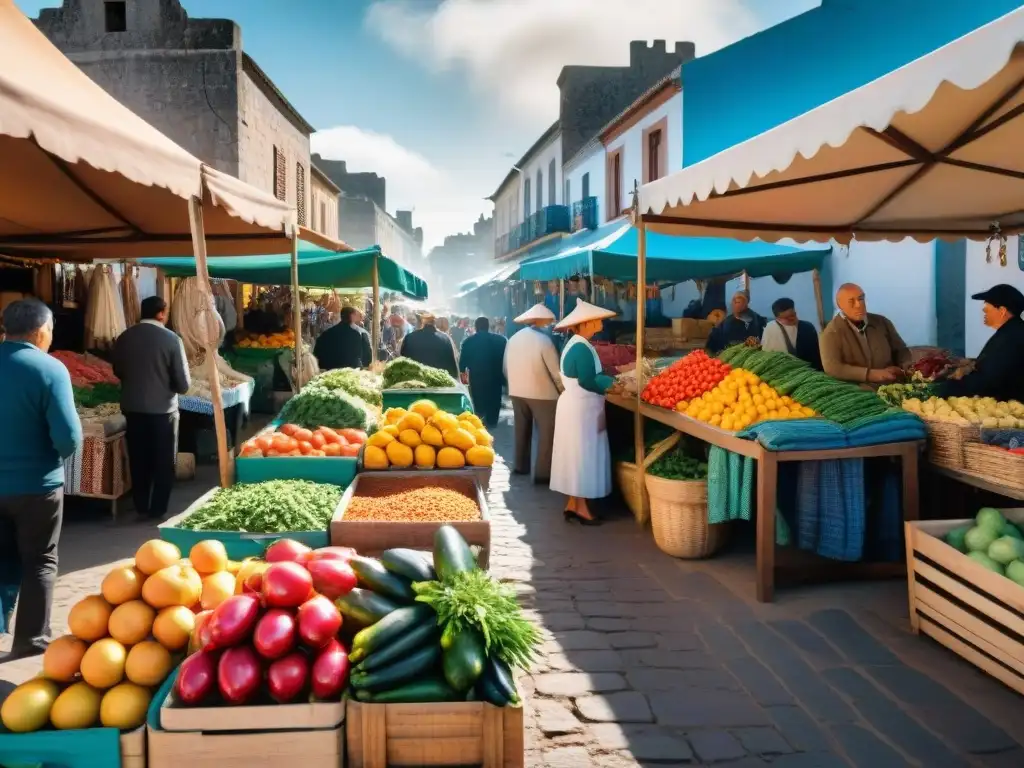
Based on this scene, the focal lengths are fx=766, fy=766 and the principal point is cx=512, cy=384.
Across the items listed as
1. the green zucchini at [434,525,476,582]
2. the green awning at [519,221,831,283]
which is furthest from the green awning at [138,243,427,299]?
the green zucchini at [434,525,476,582]

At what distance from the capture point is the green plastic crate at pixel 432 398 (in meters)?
7.52

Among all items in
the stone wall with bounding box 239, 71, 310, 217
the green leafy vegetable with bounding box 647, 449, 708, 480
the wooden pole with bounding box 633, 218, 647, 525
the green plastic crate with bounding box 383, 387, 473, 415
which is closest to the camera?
the green leafy vegetable with bounding box 647, 449, 708, 480

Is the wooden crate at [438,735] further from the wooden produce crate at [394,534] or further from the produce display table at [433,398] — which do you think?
the produce display table at [433,398]

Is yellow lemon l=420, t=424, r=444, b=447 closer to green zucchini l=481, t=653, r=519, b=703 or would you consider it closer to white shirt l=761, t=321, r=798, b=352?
green zucchini l=481, t=653, r=519, b=703

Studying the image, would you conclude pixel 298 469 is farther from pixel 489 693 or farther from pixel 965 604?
pixel 965 604

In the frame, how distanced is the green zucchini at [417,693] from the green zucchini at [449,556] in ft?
1.24

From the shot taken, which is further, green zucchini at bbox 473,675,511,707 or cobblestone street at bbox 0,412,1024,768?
cobblestone street at bbox 0,412,1024,768

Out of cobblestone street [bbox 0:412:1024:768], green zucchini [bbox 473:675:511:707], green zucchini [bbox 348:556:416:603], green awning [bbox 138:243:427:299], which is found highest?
green awning [bbox 138:243:427:299]

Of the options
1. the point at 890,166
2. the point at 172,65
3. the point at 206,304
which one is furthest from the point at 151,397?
the point at 172,65

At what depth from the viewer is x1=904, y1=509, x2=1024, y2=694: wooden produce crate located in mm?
3645

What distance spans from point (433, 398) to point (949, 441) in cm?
448

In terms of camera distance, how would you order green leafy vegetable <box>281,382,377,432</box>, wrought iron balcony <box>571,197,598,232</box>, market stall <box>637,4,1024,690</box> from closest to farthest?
1. market stall <box>637,4,1024,690</box>
2. green leafy vegetable <box>281,382,377,432</box>
3. wrought iron balcony <box>571,197,598,232</box>

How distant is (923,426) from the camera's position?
5.04 meters

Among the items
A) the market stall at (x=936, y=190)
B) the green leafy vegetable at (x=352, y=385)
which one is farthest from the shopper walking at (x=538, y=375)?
the market stall at (x=936, y=190)
